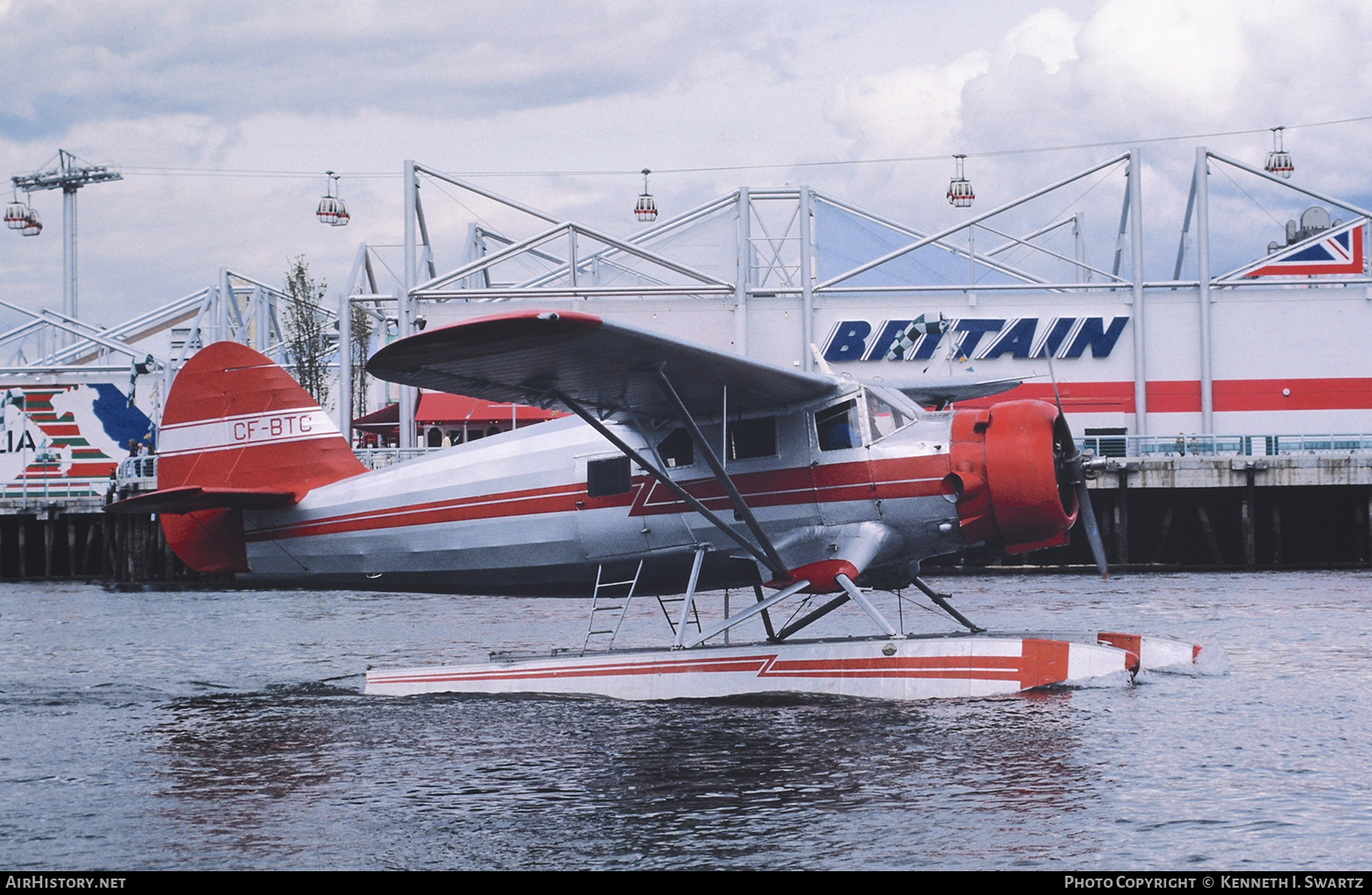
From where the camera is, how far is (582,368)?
9.84 m

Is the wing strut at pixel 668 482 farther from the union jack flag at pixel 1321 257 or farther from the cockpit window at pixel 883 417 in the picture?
the union jack flag at pixel 1321 257

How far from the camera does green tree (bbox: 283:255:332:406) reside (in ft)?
192

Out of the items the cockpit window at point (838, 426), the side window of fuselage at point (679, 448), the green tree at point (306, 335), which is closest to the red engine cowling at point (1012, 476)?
the cockpit window at point (838, 426)

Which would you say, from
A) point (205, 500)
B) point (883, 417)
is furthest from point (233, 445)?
point (883, 417)

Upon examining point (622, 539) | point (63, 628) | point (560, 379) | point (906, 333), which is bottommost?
point (63, 628)

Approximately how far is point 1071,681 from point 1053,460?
2019 millimetres

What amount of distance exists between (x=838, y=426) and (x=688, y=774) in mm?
3905

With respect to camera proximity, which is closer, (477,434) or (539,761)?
(539,761)

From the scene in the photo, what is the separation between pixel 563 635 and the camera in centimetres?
1645

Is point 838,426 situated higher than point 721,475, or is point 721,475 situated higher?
point 838,426

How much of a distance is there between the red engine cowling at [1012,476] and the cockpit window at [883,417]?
1.63ft

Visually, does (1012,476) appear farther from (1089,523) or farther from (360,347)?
(360,347)
